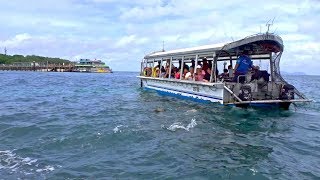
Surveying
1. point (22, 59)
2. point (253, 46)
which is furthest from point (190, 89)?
point (22, 59)

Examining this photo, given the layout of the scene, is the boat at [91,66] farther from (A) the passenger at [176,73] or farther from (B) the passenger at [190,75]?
(B) the passenger at [190,75]

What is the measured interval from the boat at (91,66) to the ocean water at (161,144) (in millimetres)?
103201

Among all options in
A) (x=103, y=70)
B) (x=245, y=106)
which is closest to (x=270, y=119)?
(x=245, y=106)

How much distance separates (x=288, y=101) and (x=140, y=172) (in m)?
10.8

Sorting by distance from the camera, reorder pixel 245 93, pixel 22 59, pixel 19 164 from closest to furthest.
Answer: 1. pixel 19 164
2. pixel 245 93
3. pixel 22 59

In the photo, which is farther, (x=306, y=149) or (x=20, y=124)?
(x=20, y=124)

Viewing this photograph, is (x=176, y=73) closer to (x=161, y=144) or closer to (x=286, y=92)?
(x=286, y=92)

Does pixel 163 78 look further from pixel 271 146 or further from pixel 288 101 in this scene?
pixel 271 146

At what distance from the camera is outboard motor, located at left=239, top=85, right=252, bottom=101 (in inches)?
632

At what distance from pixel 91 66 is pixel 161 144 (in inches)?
4431

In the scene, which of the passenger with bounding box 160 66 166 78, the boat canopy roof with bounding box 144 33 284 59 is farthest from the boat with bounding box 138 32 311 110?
the passenger with bounding box 160 66 166 78

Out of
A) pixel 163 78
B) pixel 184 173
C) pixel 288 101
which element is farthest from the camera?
pixel 163 78

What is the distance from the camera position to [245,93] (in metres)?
16.1

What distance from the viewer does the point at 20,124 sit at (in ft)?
43.9
